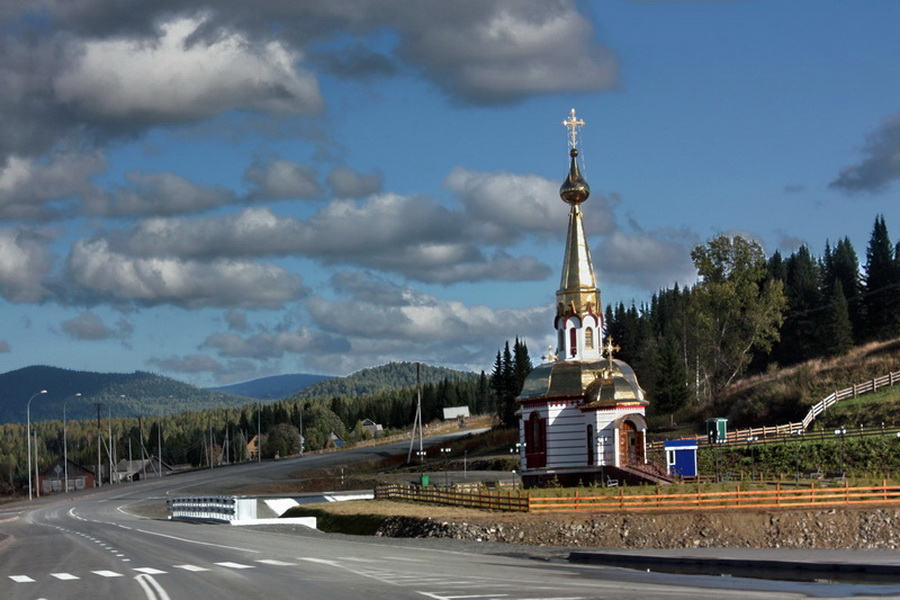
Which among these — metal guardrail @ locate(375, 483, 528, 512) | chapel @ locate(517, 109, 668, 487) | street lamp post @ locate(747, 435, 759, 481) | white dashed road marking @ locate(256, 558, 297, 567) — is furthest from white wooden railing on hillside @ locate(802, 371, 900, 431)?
white dashed road marking @ locate(256, 558, 297, 567)

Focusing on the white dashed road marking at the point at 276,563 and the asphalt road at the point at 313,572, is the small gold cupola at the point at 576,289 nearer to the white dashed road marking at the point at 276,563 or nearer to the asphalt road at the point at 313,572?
the asphalt road at the point at 313,572

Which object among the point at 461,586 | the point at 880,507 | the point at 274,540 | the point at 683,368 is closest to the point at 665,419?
the point at 683,368

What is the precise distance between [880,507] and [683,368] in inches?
2273

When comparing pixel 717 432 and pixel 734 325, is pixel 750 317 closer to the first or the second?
pixel 734 325

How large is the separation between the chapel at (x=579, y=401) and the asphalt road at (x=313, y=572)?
18.0m

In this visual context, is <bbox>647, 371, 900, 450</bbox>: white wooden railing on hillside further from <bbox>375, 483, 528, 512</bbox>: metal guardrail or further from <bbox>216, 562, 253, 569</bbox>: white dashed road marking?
<bbox>216, 562, 253, 569</bbox>: white dashed road marking

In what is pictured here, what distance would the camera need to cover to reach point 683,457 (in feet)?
204

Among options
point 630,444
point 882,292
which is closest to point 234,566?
point 630,444

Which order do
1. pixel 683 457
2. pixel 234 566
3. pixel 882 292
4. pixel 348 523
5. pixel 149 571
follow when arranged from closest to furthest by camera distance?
pixel 149 571, pixel 234 566, pixel 348 523, pixel 683 457, pixel 882 292

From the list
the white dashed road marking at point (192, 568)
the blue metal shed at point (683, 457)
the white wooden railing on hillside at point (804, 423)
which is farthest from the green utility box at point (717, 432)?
the white dashed road marking at point (192, 568)

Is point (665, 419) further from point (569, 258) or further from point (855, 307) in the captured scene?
point (855, 307)

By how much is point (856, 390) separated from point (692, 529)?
4035 cm

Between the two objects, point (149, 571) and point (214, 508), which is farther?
point (214, 508)

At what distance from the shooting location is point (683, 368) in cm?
10181
